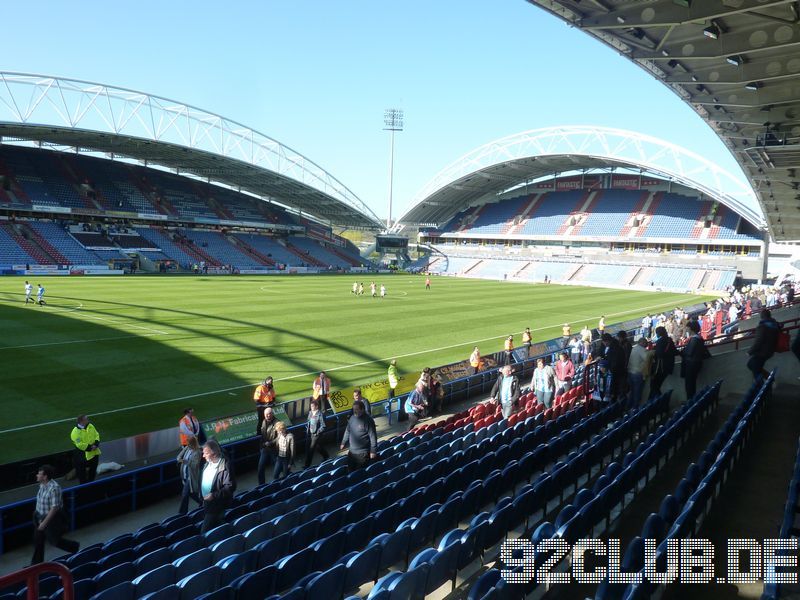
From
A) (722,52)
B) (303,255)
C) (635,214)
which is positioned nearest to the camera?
(722,52)

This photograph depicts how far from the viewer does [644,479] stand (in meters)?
8.01

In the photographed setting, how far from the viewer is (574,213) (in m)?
80.9

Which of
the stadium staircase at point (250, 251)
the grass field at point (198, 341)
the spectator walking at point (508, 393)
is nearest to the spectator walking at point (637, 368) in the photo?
the spectator walking at point (508, 393)

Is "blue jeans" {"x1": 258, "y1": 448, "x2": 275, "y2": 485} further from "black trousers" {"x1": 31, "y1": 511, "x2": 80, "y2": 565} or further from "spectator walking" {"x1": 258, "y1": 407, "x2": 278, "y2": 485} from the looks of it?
"black trousers" {"x1": 31, "y1": 511, "x2": 80, "y2": 565}

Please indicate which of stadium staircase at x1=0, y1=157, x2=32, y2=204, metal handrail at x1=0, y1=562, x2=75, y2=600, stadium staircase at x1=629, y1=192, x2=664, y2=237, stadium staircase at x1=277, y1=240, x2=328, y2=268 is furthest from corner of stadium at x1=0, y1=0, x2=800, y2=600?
stadium staircase at x1=629, y1=192, x2=664, y2=237

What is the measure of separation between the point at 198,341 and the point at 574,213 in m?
69.8

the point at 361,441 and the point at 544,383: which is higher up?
the point at 544,383

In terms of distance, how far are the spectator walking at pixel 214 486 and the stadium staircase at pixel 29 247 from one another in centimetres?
5084

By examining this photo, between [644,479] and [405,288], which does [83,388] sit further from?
[405,288]

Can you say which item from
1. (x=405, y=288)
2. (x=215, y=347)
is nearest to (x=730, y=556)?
(x=215, y=347)

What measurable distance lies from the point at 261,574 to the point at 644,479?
5.90 m

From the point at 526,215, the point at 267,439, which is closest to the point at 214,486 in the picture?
the point at 267,439

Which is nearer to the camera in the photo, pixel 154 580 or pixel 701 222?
pixel 154 580

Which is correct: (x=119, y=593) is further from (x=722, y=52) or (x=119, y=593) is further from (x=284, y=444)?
(x=722, y=52)
